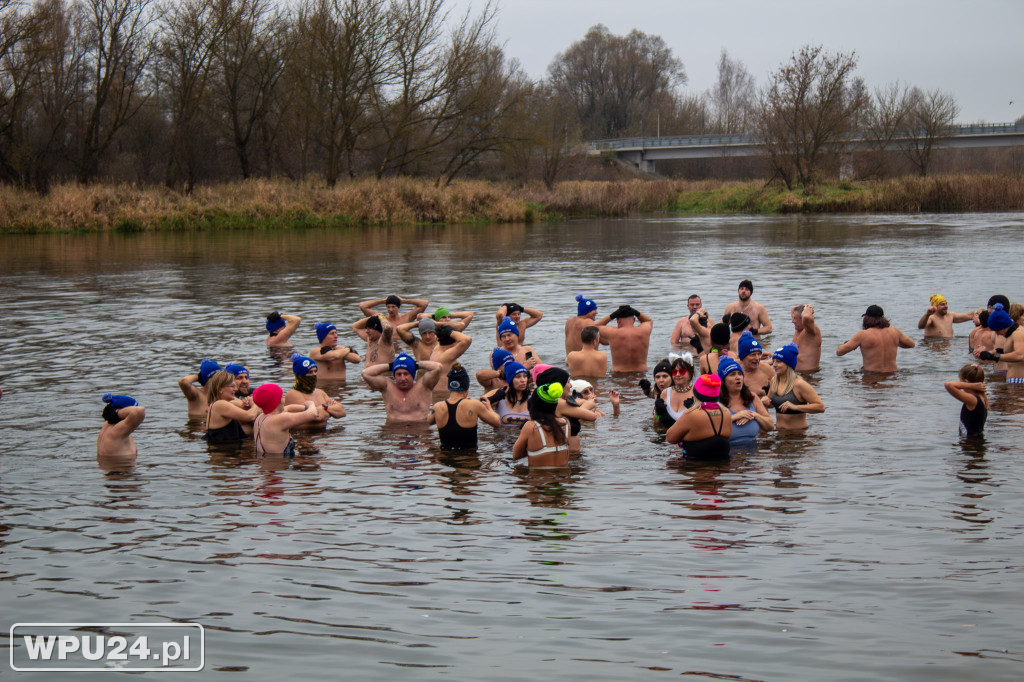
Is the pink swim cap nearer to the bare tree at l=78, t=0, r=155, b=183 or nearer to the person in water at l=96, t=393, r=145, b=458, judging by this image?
the person in water at l=96, t=393, r=145, b=458

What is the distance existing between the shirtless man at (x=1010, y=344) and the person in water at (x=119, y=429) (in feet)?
33.2

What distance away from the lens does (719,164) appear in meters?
97.6

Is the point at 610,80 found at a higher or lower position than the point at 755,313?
higher

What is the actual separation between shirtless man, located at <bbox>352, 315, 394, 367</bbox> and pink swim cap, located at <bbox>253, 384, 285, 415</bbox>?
13.9 feet

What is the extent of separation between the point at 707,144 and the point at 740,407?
82.4m

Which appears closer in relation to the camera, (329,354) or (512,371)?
(512,371)

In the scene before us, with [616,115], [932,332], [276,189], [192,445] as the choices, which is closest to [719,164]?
[616,115]

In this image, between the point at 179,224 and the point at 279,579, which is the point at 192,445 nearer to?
the point at 279,579

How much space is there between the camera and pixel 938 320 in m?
16.8

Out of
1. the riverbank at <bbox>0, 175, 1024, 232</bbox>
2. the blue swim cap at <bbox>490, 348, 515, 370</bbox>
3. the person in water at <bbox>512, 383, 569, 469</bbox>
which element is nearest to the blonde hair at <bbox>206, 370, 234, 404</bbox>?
the blue swim cap at <bbox>490, 348, 515, 370</bbox>

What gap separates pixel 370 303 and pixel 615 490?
7.76m

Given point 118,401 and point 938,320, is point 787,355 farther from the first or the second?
point 938,320

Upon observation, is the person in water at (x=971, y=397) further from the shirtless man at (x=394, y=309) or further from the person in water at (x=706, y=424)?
the shirtless man at (x=394, y=309)

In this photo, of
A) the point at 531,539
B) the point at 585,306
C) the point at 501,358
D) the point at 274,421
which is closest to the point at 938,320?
the point at 585,306
